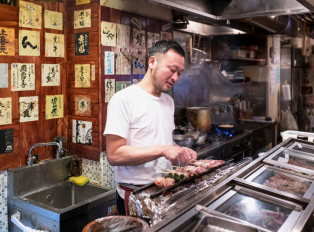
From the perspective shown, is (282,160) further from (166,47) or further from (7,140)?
(7,140)

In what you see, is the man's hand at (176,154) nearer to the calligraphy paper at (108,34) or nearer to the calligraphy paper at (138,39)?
the calligraphy paper at (108,34)

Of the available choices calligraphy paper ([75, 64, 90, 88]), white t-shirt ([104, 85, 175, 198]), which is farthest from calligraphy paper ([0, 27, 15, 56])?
white t-shirt ([104, 85, 175, 198])

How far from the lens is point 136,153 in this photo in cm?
218

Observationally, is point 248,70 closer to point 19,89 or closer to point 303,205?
point 19,89

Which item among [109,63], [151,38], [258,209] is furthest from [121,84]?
[258,209]

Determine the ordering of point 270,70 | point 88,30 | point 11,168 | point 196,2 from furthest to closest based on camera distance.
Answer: point 270,70 < point 88,30 < point 11,168 < point 196,2

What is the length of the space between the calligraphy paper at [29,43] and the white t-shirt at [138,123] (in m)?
1.42

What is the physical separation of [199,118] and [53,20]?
8.51 feet

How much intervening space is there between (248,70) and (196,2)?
16.7 ft

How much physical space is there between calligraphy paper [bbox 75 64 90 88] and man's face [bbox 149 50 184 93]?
52.9 inches

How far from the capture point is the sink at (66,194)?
3.38 meters

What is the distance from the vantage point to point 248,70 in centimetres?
759

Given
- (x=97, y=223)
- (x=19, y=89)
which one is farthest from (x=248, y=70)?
(x=97, y=223)

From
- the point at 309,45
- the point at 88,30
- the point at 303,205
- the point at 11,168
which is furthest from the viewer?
the point at 309,45
